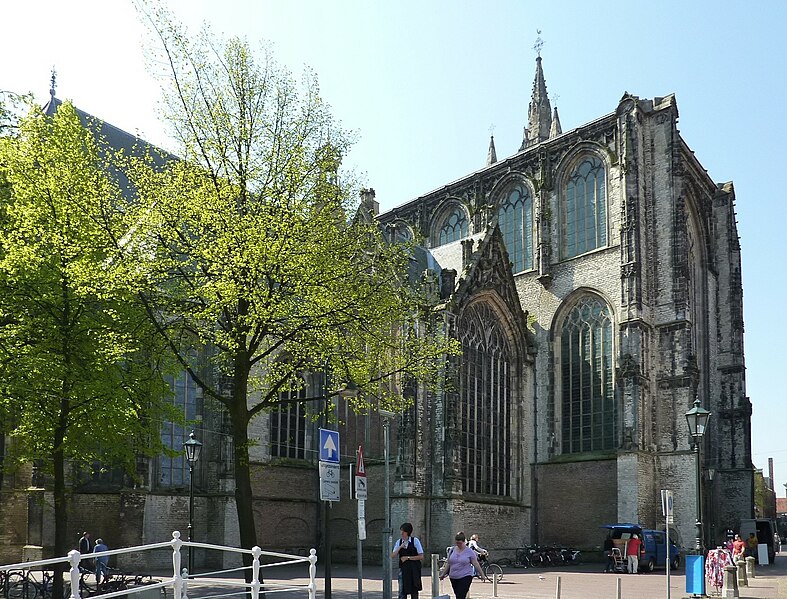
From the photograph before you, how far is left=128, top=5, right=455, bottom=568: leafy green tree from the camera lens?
15719 millimetres

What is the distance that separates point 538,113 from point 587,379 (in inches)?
916

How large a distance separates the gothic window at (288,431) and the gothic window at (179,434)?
129 inches

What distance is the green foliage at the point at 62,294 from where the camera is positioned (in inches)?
623

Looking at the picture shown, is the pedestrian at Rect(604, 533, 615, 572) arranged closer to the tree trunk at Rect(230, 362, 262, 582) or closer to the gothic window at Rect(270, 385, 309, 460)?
the gothic window at Rect(270, 385, 309, 460)

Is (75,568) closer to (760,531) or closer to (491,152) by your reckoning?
(760,531)

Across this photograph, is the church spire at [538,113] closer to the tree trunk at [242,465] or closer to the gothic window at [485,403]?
the gothic window at [485,403]

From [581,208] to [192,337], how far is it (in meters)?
25.4

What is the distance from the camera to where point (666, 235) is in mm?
36406

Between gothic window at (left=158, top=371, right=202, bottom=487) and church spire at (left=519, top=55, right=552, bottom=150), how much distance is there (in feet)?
108

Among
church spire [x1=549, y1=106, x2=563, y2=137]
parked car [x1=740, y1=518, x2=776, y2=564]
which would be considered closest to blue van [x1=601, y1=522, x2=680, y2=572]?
parked car [x1=740, y1=518, x2=776, y2=564]

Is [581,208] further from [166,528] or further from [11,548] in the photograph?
[11,548]

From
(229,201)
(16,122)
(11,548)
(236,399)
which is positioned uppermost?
(16,122)

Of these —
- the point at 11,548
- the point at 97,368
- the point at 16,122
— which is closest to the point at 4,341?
the point at 97,368

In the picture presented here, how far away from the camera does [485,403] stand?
35062 millimetres
